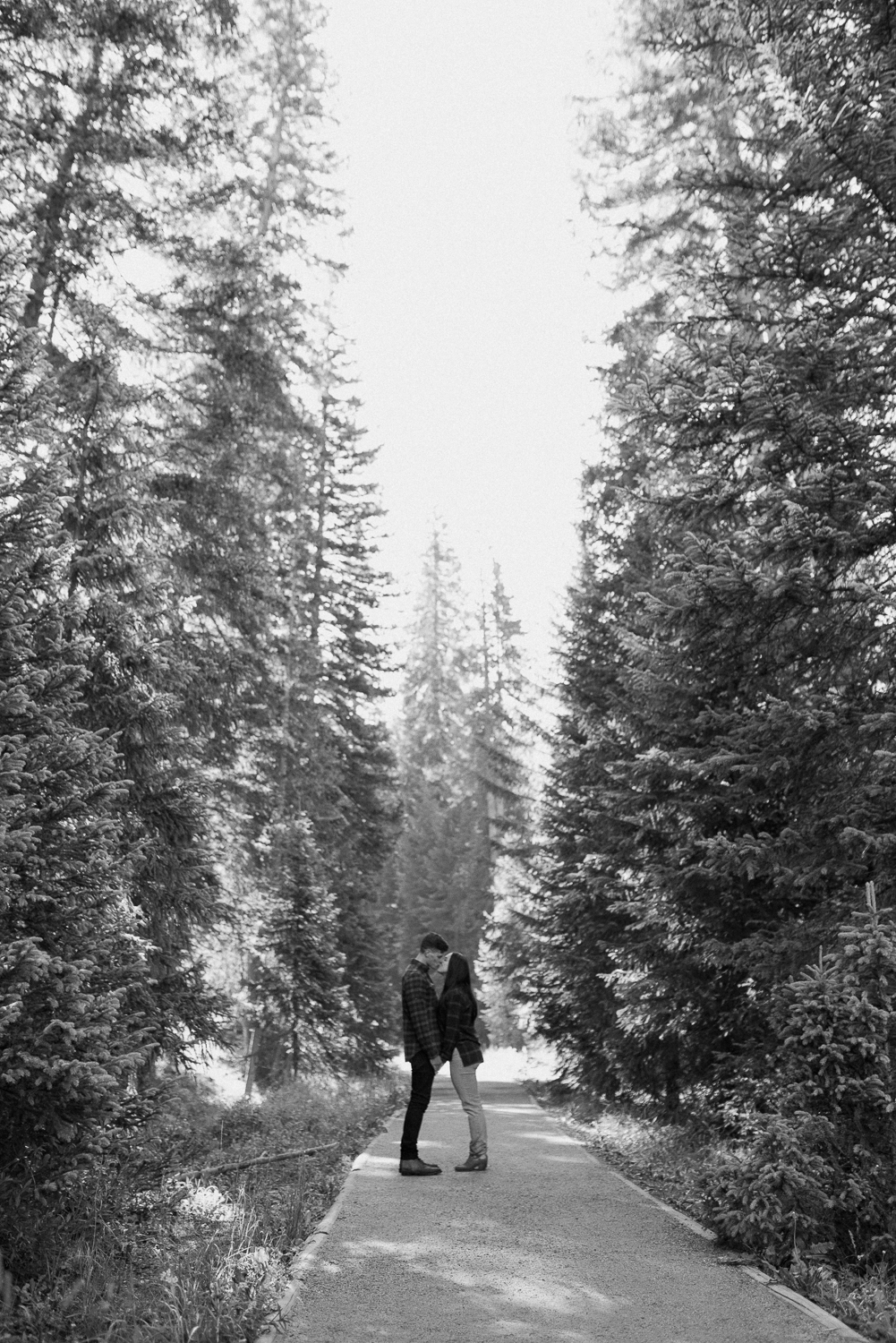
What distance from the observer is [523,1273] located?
207 inches

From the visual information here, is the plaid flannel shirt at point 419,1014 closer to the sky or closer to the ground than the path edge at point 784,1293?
closer to the sky

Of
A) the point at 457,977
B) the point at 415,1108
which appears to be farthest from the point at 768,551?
the point at 415,1108

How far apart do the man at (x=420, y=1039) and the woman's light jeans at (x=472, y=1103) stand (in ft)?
0.70

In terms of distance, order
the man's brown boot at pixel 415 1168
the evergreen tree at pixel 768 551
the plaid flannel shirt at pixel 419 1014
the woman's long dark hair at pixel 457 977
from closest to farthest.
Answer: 1. the evergreen tree at pixel 768 551
2. the man's brown boot at pixel 415 1168
3. the plaid flannel shirt at pixel 419 1014
4. the woman's long dark hair at pixel 457 977

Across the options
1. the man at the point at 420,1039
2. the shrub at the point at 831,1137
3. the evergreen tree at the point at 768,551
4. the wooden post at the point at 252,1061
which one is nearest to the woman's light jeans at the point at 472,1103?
the man at the point at 420,1039

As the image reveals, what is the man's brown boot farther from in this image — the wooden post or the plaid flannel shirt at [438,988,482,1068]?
the wooden post

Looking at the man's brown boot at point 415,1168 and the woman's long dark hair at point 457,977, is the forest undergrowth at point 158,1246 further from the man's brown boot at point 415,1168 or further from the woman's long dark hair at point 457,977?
the woman's long dark hair at point 457,977

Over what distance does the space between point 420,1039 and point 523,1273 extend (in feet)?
10.8

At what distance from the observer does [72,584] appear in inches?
350

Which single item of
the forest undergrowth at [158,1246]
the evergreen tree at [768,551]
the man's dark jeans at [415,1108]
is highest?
the evergreen tree at [768,551]

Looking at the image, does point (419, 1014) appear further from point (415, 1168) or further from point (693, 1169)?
point (693, 1169)

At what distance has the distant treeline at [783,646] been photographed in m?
5.71

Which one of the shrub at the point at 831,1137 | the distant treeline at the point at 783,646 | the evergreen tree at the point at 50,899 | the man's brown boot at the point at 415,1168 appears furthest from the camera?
the man's brown boot at the point at 415,1168

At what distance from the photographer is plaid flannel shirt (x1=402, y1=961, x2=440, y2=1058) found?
8469mm
